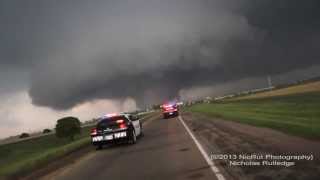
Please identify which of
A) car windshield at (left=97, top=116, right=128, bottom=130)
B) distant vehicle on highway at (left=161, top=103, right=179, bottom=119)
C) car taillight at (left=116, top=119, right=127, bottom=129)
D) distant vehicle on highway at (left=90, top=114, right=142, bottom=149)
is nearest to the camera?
distant vehicle on highway at (left=90, top=114, right=142, bottom=149)

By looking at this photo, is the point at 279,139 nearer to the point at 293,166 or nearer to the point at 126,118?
the point at 293,166

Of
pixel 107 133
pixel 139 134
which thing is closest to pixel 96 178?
pixel 107 133

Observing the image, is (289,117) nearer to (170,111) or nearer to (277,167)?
(277,167)

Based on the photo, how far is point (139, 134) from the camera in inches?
1198

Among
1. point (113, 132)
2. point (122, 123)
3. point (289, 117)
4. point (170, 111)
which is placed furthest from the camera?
point (170, 111)

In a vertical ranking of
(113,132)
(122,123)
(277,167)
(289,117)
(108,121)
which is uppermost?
(108,121)

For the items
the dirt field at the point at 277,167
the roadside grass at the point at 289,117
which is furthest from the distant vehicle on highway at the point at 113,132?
the dirt field at the point at 277,167

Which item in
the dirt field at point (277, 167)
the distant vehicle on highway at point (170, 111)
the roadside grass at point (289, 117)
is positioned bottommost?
the dirt field at point (277, 167)

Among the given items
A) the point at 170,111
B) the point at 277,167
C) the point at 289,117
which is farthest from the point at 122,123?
the point at 170,111

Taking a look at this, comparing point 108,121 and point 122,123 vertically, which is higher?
point 108,121

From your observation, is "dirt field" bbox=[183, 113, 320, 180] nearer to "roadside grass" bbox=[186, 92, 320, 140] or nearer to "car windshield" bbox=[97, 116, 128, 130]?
"roadside grass" bbox=[186, 92, 320, 140]

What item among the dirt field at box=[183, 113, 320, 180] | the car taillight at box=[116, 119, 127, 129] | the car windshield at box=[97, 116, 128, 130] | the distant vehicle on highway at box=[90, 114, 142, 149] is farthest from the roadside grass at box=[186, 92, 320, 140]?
the car windshield at box=[97, 116, 128, 130]

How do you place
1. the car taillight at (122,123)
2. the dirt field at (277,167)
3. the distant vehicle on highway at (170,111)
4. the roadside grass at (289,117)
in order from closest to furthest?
the dirt field at (277,167) → the roadside grass at (289,117) → the car taillight at (122,123) → the distant vehicle on highway at (170,111)

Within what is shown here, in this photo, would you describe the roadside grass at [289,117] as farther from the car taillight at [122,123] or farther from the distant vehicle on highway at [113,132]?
the car taillight at [122,123]
